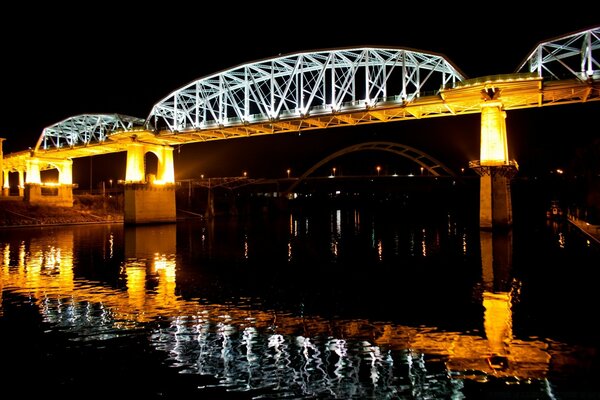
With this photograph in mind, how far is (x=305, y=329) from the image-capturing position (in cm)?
1531

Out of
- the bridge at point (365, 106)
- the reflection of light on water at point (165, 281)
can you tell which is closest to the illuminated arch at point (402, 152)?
the bridge at point (365, 106)

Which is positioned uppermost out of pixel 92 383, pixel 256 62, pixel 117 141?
pixel 256 62

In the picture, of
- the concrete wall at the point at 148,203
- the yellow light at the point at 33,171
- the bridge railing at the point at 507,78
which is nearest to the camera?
the bridge railing at the point at 507,78

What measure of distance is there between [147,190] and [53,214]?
64.7 ft

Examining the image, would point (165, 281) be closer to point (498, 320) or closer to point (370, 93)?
point (498, 320)

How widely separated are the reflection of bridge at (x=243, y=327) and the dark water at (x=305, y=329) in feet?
0.20

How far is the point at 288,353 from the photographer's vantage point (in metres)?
12.9

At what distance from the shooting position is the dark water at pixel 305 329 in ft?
35.4

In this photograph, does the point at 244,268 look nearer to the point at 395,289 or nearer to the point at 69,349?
the point at 395,289

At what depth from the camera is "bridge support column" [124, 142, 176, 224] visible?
73.6 metres

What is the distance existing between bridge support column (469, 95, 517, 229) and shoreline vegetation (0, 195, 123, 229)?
6306cm

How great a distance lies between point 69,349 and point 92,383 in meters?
2.94

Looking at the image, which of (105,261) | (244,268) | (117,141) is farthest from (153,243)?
(117,141)

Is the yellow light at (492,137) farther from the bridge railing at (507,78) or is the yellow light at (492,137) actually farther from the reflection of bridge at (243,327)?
the reflection of bridge at (243,327)
